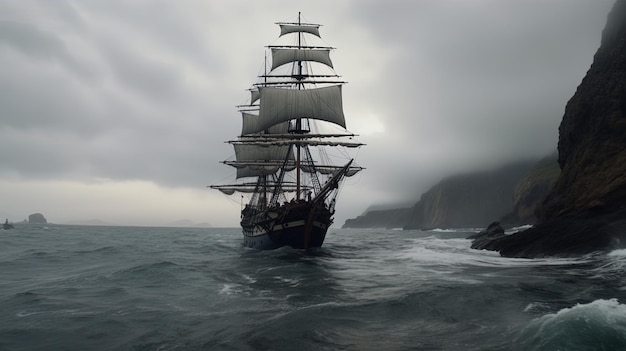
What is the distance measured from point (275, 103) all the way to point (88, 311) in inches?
1666

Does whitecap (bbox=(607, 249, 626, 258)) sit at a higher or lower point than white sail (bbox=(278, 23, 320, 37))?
lower

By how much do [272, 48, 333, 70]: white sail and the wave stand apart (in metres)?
54.9

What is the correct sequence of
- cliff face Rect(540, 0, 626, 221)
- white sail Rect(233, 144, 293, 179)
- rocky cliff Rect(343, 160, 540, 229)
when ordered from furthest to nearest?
1. rocky cliff Rect(343, 160, 540, 229)
2. white sail Rect(233, 144, 293, 179)
3. cliff face Rect(540, 0, 626, 221)

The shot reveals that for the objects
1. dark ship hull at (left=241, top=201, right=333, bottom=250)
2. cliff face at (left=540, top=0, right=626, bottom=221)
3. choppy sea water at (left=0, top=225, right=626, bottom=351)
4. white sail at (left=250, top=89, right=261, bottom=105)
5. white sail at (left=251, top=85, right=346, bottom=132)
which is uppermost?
white sail at (left=250, top=89, right=261, bottom=105)

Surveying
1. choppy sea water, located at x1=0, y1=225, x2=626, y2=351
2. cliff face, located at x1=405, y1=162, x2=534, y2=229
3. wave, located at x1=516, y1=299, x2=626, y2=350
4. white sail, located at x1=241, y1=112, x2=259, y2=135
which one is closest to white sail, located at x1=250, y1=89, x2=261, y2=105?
white sail, located at x1=241, y1=112, x2=259, y2=135

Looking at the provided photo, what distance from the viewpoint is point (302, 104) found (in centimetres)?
5378

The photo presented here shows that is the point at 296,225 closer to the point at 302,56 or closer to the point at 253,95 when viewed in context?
the point at 302,56

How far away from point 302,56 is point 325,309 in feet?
172

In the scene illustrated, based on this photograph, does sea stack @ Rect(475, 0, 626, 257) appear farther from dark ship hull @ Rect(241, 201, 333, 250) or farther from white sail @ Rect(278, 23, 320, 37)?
white sail @ Rect(278, 23, 320, 37)

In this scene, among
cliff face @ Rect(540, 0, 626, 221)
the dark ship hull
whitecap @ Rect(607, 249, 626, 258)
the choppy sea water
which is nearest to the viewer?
the choppy sea water

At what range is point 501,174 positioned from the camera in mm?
197625

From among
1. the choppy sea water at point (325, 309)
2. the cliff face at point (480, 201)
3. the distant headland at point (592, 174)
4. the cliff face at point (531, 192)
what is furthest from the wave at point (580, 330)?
the cliff face at point (480, 201)

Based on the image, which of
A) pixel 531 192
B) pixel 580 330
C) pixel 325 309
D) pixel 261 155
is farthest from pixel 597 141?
pixel 531 192

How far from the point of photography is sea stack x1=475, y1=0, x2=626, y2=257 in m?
29.6
